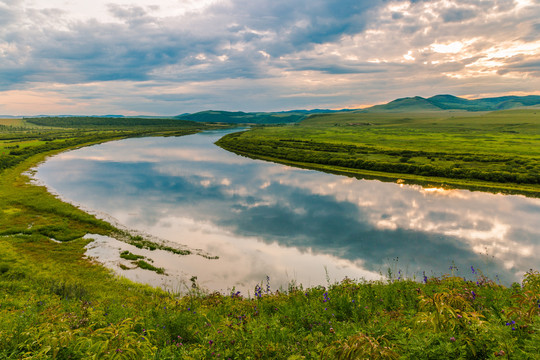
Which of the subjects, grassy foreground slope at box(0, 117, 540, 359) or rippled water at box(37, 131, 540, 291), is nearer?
grassy foreground slope at box(0, 117, 540, 359)

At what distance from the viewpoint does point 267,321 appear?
6844mm

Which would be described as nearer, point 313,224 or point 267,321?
point 267,321

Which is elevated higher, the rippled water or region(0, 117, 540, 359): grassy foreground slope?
region(0, 117, 540, 359): grassy foreground slope

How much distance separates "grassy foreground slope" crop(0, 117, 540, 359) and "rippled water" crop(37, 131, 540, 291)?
544 cm

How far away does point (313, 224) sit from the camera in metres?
23.1

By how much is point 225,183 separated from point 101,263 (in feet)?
72.4

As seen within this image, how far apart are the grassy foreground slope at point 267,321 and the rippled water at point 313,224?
544 cm

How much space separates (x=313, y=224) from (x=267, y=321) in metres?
16.7

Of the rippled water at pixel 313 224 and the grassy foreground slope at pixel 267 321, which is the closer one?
the grassy foreground slope at pixel 267 321

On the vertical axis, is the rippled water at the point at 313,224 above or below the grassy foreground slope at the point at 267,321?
below

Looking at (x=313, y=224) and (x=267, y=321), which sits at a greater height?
(x=267, y=321)

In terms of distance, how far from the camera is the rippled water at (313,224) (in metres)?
16.2

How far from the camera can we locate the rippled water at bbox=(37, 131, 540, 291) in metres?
16.2

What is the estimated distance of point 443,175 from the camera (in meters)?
39.3
